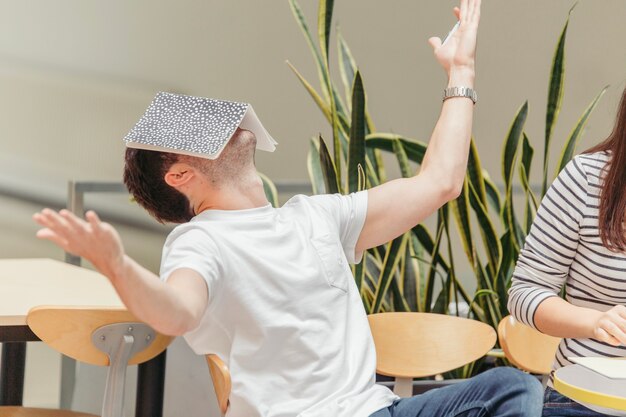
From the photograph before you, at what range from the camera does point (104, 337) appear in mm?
1880

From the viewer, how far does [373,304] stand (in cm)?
297

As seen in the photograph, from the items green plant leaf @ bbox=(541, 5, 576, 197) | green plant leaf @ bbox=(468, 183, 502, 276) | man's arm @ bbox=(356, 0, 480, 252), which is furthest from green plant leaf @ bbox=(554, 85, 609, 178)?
man's arm @ bbox=(356, 0, 480, 252)

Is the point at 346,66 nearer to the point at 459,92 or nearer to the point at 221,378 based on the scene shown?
the point at 459,92

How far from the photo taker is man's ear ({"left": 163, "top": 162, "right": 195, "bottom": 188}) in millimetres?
1680

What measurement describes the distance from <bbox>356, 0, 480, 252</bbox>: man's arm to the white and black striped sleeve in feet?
0.73

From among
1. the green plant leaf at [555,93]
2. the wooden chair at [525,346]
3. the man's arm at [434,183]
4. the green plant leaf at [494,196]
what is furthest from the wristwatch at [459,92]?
the green plant leaf at [494,196]

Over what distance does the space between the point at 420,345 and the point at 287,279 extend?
90 centimetres

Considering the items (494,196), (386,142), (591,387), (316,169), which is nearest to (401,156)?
(386,142)

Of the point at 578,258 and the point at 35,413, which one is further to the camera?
the point at 35,413

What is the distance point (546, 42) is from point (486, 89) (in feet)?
1.10

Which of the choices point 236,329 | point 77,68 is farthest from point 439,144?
point 77,68

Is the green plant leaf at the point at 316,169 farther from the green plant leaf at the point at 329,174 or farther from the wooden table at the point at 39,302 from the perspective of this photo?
the wooden table at the point at 39,302

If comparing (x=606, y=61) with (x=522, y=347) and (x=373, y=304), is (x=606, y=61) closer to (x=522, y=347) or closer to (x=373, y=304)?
(x=373, y=304)

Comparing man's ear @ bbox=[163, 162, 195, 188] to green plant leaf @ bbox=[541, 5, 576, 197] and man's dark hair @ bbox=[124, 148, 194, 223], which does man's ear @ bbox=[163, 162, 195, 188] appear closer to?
man's dark hair @ bbox=[124, 148, 194, 223]
